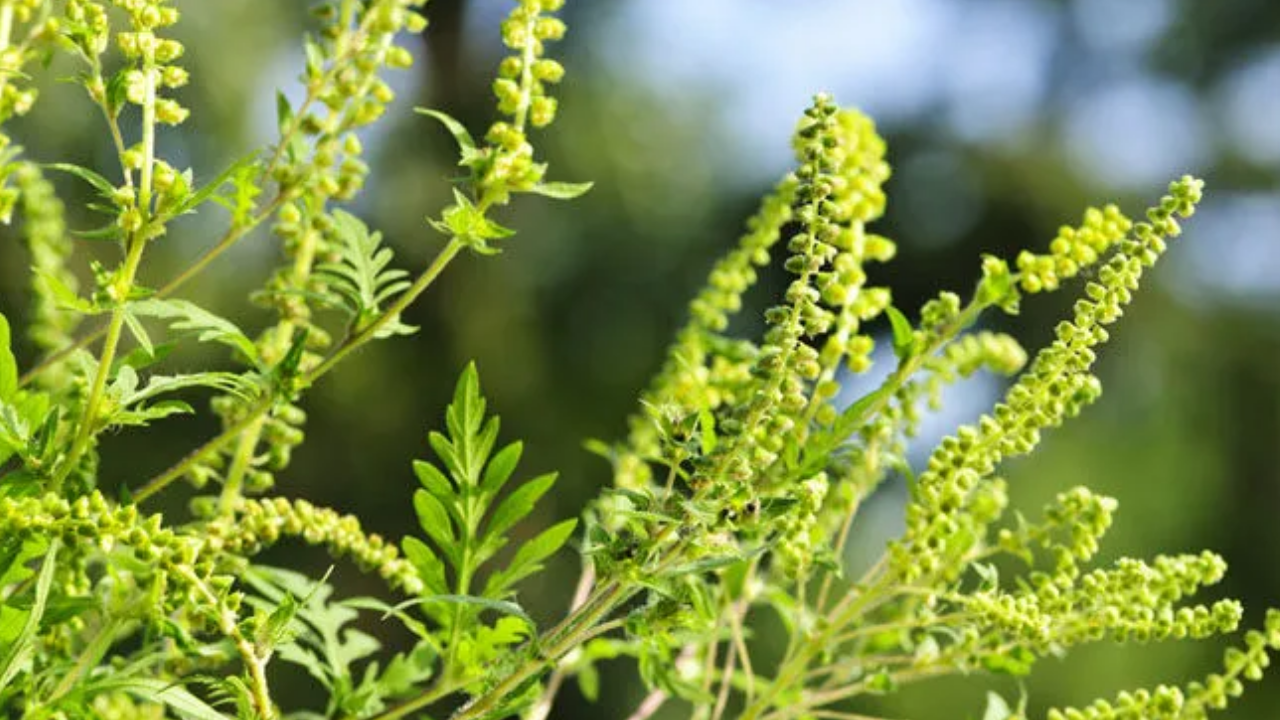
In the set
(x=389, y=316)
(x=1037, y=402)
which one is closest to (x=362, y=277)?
(x=389, y=316)

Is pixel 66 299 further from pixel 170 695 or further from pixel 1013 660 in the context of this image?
pixel 1013 660

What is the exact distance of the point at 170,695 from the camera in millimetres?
568

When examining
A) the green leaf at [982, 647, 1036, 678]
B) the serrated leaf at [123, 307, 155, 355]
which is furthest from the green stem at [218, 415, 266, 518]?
the green leaf at [982, 647, 1036, 678]

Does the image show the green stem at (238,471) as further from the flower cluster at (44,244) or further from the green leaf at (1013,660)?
the green leaf at (1013,660)

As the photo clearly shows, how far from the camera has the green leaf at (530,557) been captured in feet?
2.16

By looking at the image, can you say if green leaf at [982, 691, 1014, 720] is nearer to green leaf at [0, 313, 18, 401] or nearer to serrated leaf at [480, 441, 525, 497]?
serrated leaf at [480, 441, 525, 497]

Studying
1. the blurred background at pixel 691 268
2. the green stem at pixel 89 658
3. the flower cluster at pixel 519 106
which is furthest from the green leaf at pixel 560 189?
the blurred background at pixel 691 268

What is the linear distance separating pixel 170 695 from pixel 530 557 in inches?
6.5

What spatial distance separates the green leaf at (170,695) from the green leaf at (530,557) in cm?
12

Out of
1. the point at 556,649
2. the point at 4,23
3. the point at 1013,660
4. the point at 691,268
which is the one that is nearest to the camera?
the point at 556,649

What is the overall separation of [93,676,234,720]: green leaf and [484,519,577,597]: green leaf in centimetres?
12

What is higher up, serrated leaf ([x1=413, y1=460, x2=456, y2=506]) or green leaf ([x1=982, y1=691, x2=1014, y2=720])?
green leaf ([x1=982, y1=691, x2=1014, y2=720])

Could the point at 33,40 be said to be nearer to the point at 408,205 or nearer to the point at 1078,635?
the point at 1078,635

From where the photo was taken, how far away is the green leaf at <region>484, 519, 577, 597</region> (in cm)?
66
